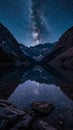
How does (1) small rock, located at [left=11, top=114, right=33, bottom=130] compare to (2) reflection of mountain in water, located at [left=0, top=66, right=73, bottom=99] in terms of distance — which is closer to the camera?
(1) small rock, located at [left=11, top=114, right=33, bottom=130]

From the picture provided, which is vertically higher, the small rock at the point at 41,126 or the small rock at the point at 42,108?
the small rock at the point at 42,108

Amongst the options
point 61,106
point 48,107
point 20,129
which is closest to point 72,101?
point 61,106

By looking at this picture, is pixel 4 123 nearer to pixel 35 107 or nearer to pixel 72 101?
pixel 35 107

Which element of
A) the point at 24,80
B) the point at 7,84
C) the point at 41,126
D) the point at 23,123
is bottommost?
the point at 41,126

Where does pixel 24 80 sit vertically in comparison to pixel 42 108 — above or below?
above

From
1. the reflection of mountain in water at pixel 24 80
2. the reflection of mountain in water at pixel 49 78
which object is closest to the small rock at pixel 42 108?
the reflection of mountain in water at pixel 24 80

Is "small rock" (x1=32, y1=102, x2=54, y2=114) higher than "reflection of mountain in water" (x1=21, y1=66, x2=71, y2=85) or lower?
lower

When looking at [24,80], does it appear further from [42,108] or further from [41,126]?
[41,126]

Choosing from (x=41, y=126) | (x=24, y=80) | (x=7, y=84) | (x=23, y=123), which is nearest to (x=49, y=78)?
(x=24, y=80)

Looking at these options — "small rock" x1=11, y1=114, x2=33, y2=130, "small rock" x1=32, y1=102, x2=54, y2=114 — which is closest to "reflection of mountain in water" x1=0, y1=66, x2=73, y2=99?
"small rock" x1=32, y1=102, x2=54, y2=114

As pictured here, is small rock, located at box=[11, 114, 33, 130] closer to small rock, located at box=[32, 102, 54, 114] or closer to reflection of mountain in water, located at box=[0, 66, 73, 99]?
small rock, located at box=[32, 102, 54, 114]

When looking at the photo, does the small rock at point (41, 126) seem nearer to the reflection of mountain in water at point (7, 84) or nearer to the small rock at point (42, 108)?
the small rock at point (42, 108)
